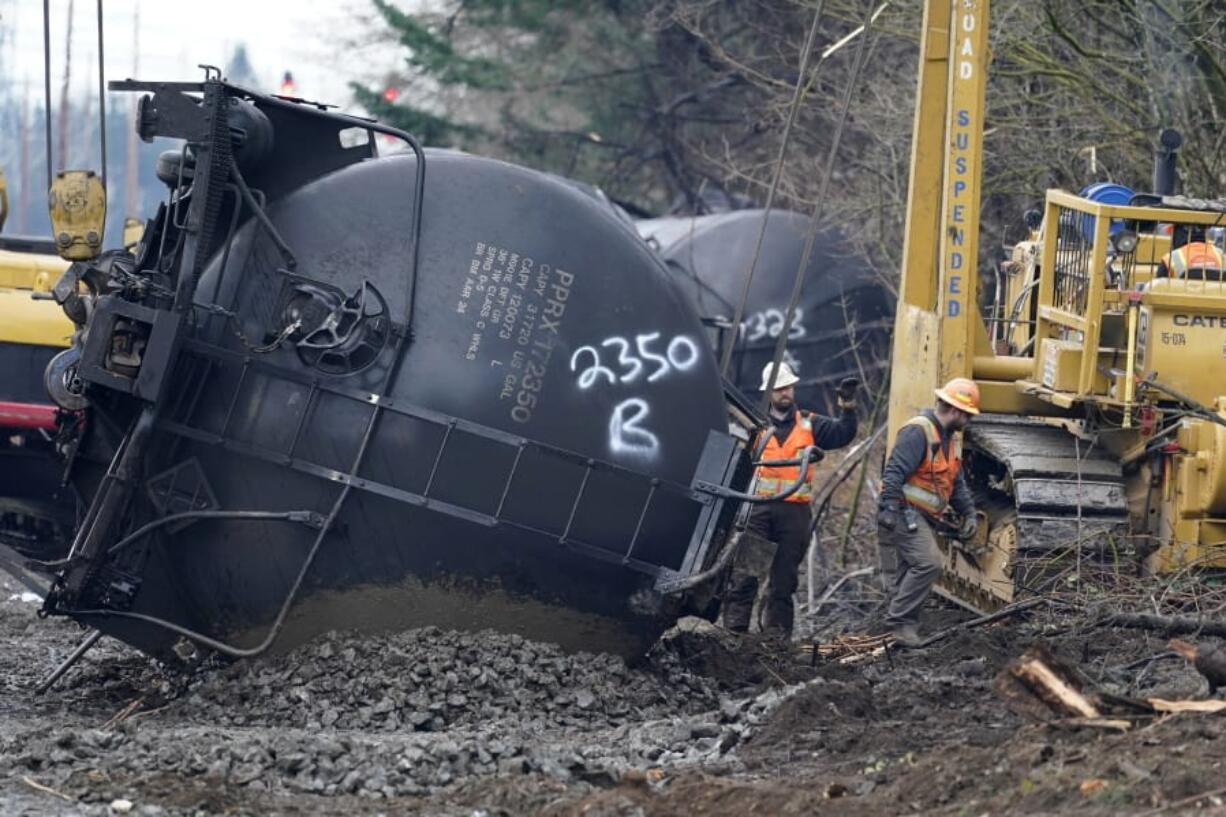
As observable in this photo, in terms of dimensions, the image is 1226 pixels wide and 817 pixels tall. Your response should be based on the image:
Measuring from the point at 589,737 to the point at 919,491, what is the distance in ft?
10.2

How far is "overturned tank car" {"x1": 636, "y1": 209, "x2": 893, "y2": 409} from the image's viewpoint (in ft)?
55.8

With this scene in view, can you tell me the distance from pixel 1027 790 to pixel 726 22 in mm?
19976

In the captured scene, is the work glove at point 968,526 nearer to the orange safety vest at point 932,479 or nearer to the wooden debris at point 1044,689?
the orange safety vest at point 932,479

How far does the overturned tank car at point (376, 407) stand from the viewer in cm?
757

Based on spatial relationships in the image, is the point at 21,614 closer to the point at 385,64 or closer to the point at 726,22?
the point at 726,22

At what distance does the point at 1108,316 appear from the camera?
32.1 ft

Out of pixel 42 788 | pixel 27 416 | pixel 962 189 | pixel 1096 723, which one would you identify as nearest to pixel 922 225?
pixel 962 189

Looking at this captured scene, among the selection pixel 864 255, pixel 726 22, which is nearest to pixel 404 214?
pixel 864 255

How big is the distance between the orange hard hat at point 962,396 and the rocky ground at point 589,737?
1.26 meters

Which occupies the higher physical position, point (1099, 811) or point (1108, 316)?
point (1108, 316)

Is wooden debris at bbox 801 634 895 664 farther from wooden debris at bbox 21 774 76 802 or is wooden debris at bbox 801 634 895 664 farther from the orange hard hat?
wooden debris at bbox 21 774 76 802

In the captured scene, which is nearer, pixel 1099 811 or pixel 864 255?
pixel 1099 811

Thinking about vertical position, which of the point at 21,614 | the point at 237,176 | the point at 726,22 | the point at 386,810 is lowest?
the point at 21,614

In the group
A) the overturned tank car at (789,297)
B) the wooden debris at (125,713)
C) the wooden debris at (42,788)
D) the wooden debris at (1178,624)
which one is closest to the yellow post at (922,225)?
the wooden debris at (1178,624)
